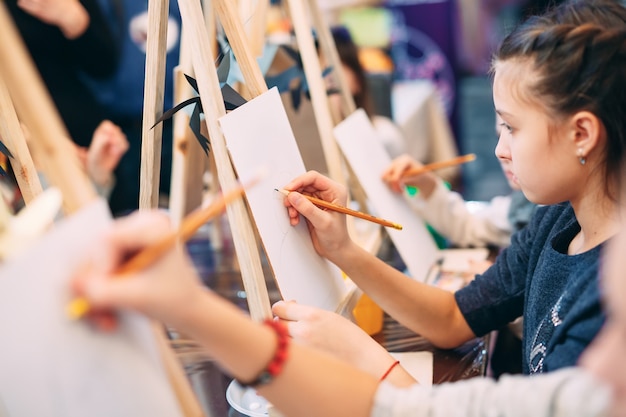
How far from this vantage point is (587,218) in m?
0.96

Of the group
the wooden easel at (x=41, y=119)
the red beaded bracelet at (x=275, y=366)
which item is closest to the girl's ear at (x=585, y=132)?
the red beaded bracelet at (x=275, y=366)

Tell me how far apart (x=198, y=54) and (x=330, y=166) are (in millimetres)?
557

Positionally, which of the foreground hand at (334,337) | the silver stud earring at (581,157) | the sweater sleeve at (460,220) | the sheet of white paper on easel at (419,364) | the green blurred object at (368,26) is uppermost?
the silver stud earring at (581,157)

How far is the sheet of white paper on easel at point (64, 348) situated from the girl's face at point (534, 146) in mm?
574

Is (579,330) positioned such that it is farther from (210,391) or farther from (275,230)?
(210,391)

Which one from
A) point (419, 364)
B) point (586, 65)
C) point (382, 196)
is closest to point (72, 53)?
point (382, 196)

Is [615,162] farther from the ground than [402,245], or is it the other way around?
[615,162]

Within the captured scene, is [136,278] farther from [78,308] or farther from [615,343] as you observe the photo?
[615,343]

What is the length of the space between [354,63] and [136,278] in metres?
2.18

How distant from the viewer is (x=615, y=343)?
59 cm

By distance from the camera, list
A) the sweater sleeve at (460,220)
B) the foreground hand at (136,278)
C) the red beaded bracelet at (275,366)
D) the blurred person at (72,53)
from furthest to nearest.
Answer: the blurred person at (72,53)
the sweater sleeve at (460,220)
the red beaded bracelet at (275,366)
the foreground hand at (136,278)

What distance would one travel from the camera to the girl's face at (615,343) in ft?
1.86

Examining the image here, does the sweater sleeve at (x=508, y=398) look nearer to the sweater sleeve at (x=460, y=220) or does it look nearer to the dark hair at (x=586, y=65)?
the dark hair at (x=586, y=65)

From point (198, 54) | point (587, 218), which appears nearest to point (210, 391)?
point (198, 54)
